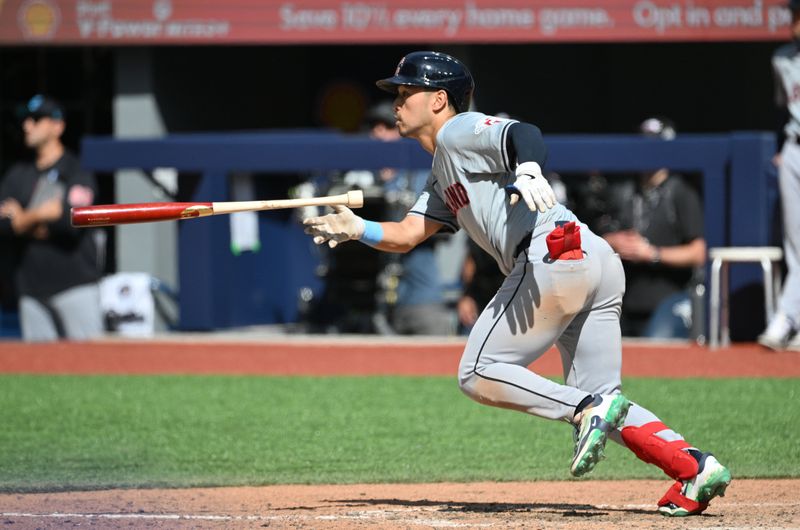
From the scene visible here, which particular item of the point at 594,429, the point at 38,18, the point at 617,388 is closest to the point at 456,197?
the point at 617,388

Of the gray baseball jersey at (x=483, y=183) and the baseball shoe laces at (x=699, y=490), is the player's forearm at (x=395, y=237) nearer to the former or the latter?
the gray baseball jersey at (x=483, y=183)

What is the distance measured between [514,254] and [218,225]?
263 inches

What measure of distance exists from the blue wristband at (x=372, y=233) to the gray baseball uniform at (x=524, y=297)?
0.32 metres

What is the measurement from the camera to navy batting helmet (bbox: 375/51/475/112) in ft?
16.1

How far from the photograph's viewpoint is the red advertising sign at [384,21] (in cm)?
1184

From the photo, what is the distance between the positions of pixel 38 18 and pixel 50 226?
3.63 metres

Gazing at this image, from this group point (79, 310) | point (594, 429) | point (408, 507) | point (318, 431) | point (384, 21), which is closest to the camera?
point (594, 429)

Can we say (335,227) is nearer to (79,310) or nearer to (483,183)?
(483,183)

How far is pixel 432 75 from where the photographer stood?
4.93 m

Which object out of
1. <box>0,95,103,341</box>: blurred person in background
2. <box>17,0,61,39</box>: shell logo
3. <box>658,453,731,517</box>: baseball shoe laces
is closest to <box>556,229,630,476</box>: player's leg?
<box>658,453,731,517</box>: baseball shoe laces

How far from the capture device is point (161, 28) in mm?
12438

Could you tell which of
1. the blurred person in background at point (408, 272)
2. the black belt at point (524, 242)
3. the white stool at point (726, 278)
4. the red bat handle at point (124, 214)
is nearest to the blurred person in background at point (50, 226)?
the blurred person in background at point (408, 272)

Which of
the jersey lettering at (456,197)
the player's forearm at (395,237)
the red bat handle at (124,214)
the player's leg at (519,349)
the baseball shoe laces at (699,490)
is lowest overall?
the baseball shoe laces at (699,490)

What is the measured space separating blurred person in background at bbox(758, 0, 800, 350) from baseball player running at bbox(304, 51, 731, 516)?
14.4ft
